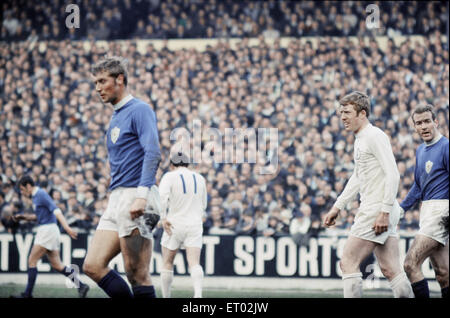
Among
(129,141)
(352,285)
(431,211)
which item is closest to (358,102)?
(431,211)

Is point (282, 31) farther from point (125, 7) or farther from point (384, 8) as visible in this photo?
point (125, 7)

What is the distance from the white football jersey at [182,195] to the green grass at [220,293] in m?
2.07

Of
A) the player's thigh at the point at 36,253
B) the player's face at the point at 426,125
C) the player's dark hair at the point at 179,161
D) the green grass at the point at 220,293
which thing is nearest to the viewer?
the player's face at the point at 426,125

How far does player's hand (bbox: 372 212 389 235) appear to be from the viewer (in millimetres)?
5484

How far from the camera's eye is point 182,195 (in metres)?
8.23

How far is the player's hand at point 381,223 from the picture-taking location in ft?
18.0

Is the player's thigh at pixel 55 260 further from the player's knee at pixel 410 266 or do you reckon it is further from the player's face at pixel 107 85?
the player's knee at pixel 410 266

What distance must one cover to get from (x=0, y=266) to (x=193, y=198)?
4.20 m

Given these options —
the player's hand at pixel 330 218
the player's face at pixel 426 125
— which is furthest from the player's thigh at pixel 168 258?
the player's face at pixel 426 125

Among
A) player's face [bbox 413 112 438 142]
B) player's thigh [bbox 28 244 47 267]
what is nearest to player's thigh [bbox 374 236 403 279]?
player's face [bbox 413 112 438 142]

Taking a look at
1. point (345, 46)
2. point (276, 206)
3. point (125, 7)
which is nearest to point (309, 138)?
point (276, 206)

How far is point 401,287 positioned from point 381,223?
2.03ft

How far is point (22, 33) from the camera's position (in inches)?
683

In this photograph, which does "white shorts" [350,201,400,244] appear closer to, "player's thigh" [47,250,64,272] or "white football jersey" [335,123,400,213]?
"white football jersey" [335,123,400,213]
